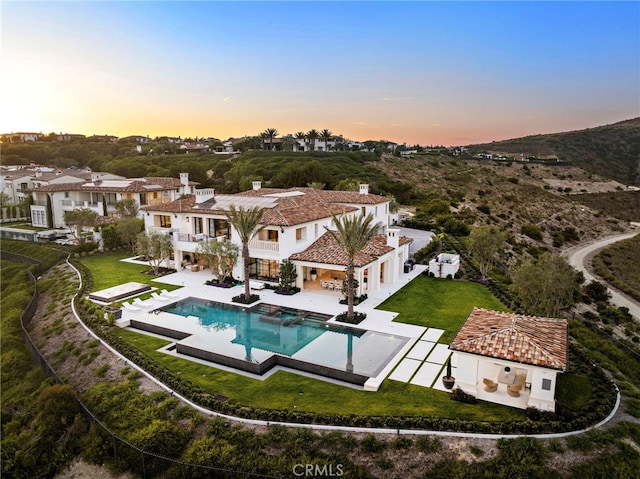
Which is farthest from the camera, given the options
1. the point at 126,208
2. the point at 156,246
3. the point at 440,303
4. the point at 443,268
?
the point at 126,208

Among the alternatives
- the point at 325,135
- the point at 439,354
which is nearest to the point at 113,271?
the point at 439,354

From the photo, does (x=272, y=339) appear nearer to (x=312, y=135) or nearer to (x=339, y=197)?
(x=339, y=197)

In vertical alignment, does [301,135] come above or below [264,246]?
above

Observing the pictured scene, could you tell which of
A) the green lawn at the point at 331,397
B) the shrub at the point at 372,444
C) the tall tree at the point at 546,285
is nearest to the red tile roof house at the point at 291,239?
the tall tree at the point at 546,285

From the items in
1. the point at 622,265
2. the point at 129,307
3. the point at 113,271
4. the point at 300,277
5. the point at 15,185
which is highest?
the point at 15,185

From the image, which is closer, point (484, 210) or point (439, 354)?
point (439, 354)

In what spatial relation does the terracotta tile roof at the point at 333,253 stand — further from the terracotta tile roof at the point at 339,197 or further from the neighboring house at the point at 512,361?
the neighboring house at the point at 512,361

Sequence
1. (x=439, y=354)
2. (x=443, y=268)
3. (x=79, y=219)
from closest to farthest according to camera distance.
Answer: (x=439, y=354) → (x=443, y=268) → (x=79, y=219)

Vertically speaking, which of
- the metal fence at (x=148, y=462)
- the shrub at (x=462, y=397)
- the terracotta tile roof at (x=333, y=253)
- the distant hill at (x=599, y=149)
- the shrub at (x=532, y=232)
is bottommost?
the shrub at (x=532, y=232)
